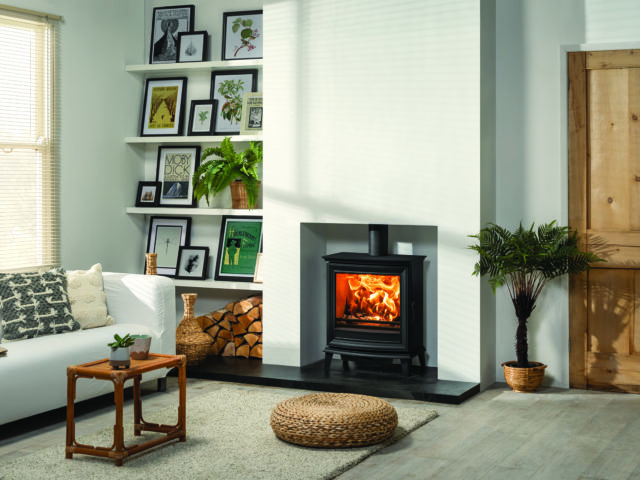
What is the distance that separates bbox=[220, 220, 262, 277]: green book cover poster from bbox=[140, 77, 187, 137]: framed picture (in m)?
0.91

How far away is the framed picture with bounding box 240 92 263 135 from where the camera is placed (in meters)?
5.93

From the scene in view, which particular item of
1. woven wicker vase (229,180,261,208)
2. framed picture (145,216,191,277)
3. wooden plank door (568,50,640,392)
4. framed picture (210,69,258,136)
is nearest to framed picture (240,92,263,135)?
framed picture (210,69,258,136)

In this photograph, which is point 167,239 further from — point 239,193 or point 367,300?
point 367,300

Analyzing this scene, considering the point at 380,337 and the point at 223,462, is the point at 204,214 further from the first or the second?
the point at 223,462

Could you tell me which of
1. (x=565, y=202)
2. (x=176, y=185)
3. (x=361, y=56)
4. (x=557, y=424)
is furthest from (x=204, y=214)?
(x=557, y=424)

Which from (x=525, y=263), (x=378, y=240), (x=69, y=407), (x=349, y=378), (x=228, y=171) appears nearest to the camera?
(x=69, y=407)

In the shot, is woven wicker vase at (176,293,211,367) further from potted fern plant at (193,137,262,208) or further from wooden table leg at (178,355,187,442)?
wooden table leg at (178,355,187,442)

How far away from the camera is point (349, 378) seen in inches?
201

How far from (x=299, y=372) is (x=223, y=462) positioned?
1.76 meters

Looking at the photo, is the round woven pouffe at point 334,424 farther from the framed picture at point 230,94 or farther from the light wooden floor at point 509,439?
the framed picture at point 230,94

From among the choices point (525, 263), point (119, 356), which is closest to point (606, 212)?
point (525, 263)

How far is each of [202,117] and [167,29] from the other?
800mm

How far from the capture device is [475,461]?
361cm

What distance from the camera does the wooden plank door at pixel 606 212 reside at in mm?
4941
